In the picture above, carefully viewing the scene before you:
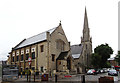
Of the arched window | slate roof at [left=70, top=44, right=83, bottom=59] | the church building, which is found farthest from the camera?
slate roof at [left=70, top=44, right=83, bottom=59]

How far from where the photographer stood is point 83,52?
62375 mm

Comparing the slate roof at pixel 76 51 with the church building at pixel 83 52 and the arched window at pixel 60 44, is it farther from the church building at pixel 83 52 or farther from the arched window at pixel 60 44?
the arched window at pixel 60 44

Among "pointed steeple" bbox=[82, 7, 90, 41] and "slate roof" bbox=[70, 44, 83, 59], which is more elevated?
"pointed steeple" bbox=[82, 7, 90, 41]

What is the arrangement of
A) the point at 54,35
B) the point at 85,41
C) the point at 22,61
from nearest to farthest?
the point at 54,35 → the point at 22,61 → the point at 85,41

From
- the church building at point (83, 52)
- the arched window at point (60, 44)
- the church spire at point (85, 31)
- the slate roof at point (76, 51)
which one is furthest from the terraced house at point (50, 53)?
the church spire at point (85, 31)

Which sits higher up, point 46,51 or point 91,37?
point 91,37

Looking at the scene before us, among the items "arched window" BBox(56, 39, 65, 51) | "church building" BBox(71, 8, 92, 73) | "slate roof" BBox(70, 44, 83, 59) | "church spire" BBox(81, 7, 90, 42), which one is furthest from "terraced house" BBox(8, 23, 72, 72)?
"church spire" BBox(81, 7, 90, 42)

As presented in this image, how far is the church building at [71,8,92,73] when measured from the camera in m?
56.4

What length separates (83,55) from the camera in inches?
2431

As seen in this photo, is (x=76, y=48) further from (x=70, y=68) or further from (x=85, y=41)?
(x=70, y=68)

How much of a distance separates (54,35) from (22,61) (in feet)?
50.2

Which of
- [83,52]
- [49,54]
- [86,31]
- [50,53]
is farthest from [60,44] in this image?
[86,31]

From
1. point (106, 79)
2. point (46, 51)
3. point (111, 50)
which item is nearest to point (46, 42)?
point (46, 51)

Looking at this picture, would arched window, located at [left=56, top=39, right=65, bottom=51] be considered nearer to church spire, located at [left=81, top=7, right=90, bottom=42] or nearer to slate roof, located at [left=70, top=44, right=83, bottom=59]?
slate roof, located at [left=70, top=44, right=83, bottom=59]
